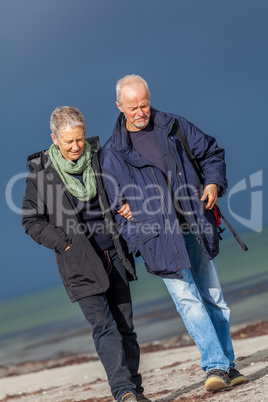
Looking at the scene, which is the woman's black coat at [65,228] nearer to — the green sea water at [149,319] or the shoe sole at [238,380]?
the shoe sole at [238,380]

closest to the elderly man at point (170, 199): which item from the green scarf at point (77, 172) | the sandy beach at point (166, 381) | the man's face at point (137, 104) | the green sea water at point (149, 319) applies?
the man's face at point (137, 104)

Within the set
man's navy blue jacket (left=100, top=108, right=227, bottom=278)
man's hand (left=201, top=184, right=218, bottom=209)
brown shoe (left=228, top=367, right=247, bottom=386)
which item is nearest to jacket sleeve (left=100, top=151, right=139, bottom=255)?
man's navy blue jacket (left=100, top=108, right=227, bottom=278)

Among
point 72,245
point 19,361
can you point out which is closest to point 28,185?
point 72,245

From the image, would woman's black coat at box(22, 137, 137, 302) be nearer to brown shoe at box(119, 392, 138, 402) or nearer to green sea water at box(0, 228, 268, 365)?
brown shoe at box(119, 392, 138, 402)

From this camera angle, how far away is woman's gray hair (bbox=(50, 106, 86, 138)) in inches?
172

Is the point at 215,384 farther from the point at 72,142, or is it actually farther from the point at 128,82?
the point at 128,82

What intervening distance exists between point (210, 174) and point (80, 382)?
392cm

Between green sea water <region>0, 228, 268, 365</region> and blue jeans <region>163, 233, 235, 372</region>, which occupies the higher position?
blue jeans <region>163, 233, 235, 372</region>

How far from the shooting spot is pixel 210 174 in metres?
4.44

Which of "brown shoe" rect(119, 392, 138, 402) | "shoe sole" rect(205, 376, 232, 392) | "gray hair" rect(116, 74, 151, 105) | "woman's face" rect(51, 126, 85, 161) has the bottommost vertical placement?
"shoe sole" rect(205, 376, 232, 392)

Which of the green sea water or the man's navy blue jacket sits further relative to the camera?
the green sea water

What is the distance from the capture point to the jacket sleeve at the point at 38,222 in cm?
440

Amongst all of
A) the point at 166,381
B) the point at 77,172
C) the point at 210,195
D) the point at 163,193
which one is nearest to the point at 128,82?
the point at 77,172

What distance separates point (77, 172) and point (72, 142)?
0.71ft
